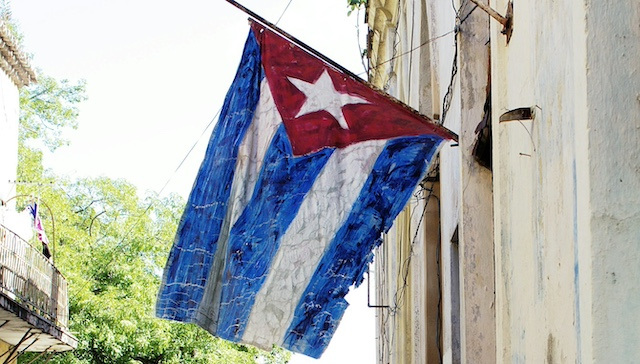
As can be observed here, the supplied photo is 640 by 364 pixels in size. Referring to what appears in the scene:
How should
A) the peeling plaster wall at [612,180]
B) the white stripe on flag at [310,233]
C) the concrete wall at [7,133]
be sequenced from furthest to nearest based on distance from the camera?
the concrete wall at [7,133] → the white stripe on flag at [310,233] → the peeling plaster wall at [612,180]

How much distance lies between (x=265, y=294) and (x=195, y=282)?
0.51 metres

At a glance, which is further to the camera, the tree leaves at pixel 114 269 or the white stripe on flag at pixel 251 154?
the tree leaves at pixel 114 269

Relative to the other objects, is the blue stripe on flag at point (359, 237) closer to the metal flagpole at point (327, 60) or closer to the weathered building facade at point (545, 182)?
the metal flagpole at point (327, 60)

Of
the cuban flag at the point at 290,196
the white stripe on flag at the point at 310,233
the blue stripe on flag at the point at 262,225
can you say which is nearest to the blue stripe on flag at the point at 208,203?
the cuban flag at the point at 290,196

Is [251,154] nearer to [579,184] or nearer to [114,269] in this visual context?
[579,184]

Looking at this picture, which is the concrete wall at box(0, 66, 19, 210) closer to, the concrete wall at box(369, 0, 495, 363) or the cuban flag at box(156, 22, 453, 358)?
the concrete wall at box(369, 0, 495, 363)

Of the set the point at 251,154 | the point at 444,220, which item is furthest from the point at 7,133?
the point at 251,154

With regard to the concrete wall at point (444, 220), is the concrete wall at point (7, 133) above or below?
above

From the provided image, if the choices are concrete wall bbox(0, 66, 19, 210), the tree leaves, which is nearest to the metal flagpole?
concrete wall bbox(0, 66, 19, 210)

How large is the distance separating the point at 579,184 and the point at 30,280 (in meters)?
18.2

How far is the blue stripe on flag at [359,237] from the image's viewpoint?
7.04 metres

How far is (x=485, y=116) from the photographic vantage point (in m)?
6.75

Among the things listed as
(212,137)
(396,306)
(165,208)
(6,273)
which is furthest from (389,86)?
(165,208)

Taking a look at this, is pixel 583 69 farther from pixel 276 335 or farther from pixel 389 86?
pixel 389 86
